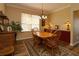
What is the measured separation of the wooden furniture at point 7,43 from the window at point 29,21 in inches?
13.2

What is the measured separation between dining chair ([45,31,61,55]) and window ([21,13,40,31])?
507 mm

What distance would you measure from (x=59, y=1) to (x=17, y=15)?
1.03 m

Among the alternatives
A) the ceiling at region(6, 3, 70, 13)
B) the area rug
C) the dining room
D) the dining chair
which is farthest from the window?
the dining chair

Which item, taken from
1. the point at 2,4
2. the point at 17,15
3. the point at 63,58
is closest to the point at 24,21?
Answer: the point at 17,15

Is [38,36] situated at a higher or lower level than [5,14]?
lower

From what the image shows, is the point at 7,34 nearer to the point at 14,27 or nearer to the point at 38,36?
the point at 14,27

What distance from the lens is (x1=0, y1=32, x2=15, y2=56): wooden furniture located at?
213 cm

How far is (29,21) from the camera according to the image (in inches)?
93.4

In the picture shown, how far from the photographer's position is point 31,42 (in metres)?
2.45

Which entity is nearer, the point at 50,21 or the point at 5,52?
the point at 5,52

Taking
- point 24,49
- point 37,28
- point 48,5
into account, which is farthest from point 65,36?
point 24,49

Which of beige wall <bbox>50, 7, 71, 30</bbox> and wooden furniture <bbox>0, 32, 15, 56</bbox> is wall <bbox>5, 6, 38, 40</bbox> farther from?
beige wall <bbox>50, 7, 71, 30</bbox>

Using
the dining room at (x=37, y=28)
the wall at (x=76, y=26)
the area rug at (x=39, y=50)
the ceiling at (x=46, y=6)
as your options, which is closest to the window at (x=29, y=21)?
the dining room at (x=37, y=28)

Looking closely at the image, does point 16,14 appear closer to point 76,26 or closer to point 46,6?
point 46,6
